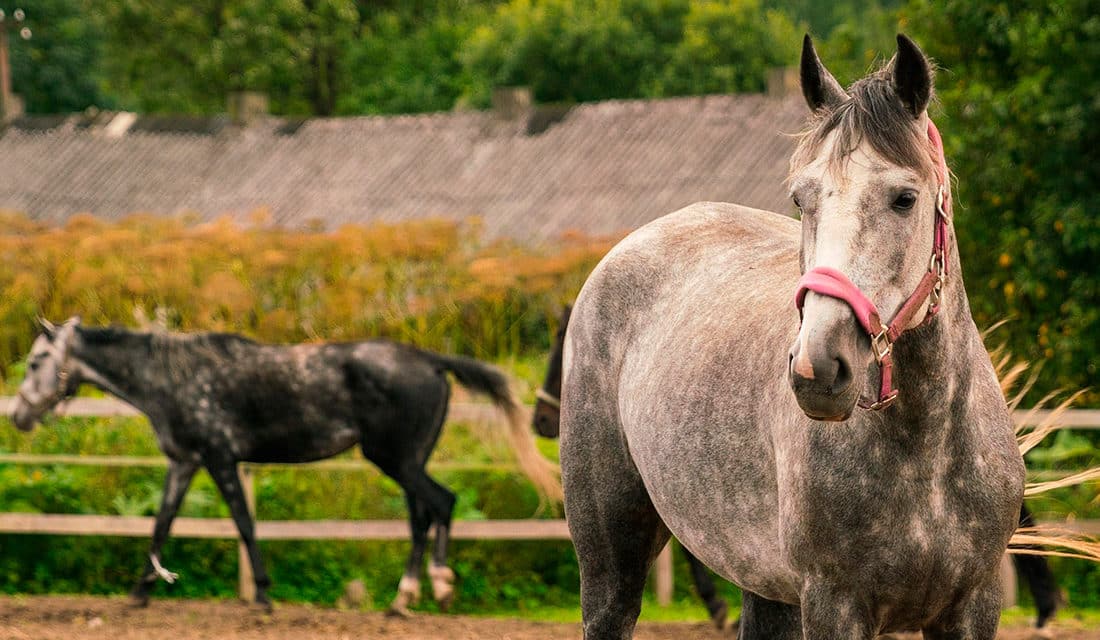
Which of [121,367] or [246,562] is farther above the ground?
[121,367]

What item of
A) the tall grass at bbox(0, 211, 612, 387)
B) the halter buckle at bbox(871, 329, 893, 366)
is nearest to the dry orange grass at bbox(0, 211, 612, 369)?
the tall grass at bbox(0, 211, 612, 387)

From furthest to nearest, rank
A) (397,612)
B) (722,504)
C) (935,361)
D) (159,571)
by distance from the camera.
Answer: (159,571) → (397,612) → (722,504) → (935,361)

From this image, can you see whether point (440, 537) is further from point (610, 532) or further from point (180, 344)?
point (610, 532)

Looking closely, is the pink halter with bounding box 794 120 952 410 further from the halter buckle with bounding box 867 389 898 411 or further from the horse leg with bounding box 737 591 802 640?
the horse leg with bounding box 737 591 802 640

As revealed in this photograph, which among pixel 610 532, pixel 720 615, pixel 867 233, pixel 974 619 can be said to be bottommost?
pixel 720 615

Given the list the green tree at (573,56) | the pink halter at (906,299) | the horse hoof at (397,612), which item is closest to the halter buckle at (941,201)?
the pink halter at (906,299)

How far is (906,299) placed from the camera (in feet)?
8.79

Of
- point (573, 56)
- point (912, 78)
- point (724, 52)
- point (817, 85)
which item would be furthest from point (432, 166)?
point (912, 78)

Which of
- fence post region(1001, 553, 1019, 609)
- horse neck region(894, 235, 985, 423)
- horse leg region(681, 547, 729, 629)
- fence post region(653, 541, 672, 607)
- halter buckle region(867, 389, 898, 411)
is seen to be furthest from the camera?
fence post region(653, 541, 672, 607)

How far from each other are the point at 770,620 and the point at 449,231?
1020 cm

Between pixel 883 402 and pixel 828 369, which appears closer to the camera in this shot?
pixel 828 369

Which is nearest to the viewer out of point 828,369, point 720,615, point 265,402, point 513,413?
point 828,369

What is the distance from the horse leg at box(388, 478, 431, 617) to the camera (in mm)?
8633

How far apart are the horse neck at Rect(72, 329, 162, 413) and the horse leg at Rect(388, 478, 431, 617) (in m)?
1.75
